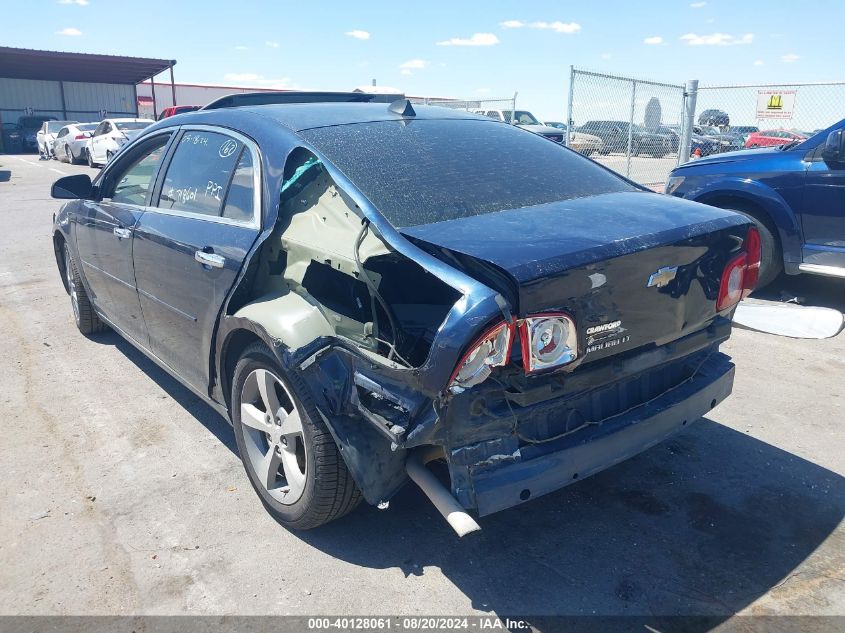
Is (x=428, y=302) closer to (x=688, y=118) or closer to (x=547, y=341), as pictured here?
(x=547, y=341)

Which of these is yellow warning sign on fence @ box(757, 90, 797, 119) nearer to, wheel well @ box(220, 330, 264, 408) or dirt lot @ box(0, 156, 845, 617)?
dirt lot @ box(0, 156, 845, 617)

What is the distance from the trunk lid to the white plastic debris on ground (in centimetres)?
335

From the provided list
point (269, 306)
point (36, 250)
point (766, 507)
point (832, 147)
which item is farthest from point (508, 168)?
point (36, 250)

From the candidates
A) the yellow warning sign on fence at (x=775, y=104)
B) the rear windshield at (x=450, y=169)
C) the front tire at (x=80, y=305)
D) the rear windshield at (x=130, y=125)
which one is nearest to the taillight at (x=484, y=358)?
the rear windshield at (x=450, y=169)

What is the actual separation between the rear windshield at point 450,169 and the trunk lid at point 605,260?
0.15 meters

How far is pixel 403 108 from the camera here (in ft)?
11.9

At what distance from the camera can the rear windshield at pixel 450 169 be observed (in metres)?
2.78

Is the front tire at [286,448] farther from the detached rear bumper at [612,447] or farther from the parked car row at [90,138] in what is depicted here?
the parked car row at [90,138]

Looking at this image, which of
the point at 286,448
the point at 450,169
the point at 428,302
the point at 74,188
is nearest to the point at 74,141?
the point at 74,188

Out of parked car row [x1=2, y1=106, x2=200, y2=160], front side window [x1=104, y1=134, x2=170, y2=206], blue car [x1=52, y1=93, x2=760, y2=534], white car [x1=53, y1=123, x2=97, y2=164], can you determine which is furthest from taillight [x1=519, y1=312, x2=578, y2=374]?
white car [x1=53, y1=123, x2=97, y2=164]

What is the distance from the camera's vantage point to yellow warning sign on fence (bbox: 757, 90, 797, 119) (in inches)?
404

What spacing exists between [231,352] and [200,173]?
1.05 meters

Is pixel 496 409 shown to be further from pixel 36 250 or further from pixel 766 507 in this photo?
pixel 36 250

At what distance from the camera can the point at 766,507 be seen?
3.08 metres
